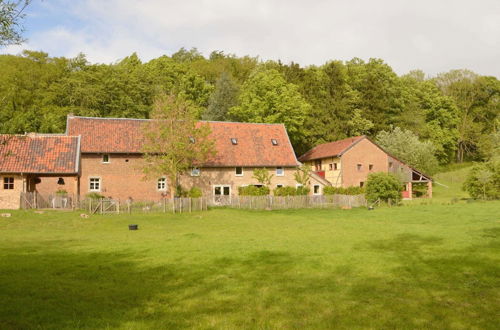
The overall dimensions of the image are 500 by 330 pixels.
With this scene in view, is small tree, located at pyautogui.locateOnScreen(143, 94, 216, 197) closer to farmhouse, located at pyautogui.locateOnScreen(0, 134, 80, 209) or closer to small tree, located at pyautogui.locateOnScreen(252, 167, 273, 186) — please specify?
farmhouse, located at pyautogui.locateOnScreen(0, 134, 80, 209)

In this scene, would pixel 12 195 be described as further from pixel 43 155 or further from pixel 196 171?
pixel 196 171

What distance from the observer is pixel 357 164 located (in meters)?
51.7

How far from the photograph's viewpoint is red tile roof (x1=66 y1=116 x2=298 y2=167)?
1641 inches

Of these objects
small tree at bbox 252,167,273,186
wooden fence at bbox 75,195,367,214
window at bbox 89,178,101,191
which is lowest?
wooden fence at bbox 75,195,367,214

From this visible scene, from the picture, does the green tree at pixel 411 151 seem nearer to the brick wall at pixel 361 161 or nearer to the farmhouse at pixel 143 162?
the brick wall at pixel 361 161

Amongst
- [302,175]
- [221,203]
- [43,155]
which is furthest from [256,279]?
[302,175]

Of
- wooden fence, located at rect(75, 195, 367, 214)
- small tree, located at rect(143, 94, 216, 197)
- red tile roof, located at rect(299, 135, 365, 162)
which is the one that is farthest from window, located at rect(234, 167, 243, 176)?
red tile roof, located at rect(299, 135, 365, 162)

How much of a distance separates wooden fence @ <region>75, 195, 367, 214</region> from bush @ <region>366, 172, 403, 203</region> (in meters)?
0.98

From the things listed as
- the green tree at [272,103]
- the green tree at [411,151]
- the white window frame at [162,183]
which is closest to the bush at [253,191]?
the white window frame at [162,183]

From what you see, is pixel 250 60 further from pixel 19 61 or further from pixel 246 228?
pixel 246 228

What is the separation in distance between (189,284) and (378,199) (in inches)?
1218

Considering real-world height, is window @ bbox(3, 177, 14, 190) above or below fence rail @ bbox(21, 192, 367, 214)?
above

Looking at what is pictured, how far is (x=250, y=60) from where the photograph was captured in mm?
81625

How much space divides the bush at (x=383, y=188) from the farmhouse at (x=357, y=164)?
1092 cm
